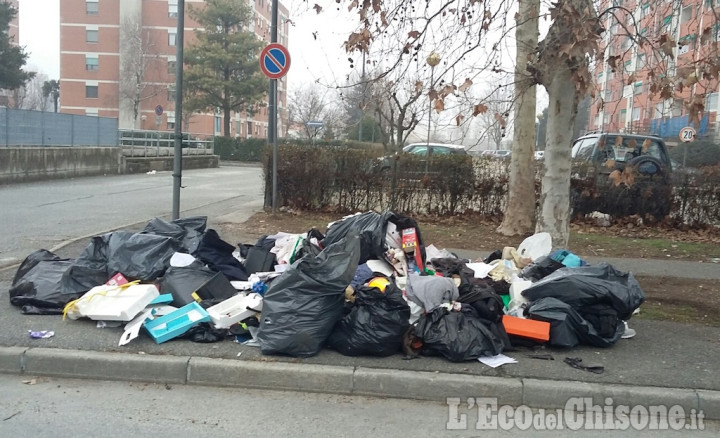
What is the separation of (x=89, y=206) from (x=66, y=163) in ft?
29.7

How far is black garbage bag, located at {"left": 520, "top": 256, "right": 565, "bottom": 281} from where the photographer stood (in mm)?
6176

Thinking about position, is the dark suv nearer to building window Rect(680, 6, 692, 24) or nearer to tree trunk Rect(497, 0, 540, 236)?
tree trunk Rect(497, 0, 540, 236)

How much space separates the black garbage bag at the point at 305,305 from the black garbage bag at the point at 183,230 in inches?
88.3

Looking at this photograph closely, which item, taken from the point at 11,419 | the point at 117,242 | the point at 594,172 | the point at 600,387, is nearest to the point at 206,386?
the point at 11,419

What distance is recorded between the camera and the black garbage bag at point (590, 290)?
17.0 ft

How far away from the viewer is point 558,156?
24.8 feet

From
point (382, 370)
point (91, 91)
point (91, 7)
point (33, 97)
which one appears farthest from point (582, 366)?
point (33, 97)

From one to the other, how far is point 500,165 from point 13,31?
9523 centimetres

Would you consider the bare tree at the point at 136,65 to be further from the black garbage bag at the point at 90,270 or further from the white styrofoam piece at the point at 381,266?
the white styrofoam piece at the point at 381,266

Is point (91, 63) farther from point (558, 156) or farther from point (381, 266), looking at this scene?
point (381, 266)

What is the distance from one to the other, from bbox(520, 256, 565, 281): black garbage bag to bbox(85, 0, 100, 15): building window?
208 feet

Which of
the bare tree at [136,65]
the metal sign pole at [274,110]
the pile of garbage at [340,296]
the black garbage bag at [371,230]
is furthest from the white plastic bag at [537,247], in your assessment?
the bare tree at [136,65]

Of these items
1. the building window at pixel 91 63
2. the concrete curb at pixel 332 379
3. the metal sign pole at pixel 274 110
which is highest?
the building window at pixel 91 63

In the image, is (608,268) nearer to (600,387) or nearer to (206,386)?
(600,387)
